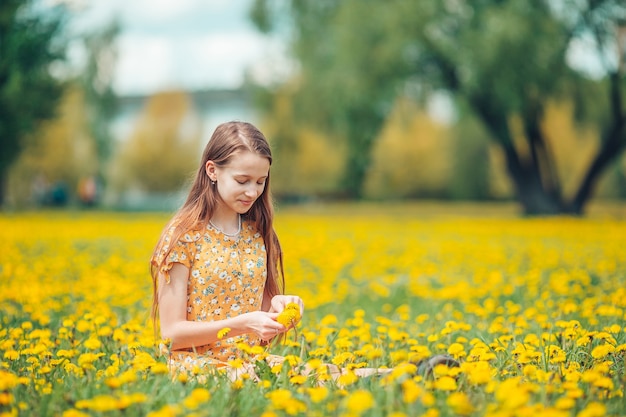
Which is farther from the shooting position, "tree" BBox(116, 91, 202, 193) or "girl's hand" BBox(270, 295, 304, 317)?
"tree" BBox(116, 91, 202, 193)

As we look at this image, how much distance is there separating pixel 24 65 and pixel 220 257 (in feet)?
54.5

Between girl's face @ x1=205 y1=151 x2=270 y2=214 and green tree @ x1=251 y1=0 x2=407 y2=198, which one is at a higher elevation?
green tree @ x1=251 y1=0 x2=407 y2=198

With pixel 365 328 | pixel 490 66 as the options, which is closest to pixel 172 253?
pixel 365 328

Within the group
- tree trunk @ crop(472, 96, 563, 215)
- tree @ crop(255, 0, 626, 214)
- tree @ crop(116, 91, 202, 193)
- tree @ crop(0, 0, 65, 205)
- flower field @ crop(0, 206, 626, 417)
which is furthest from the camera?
tree @ crop(116, 91, 202, 193)

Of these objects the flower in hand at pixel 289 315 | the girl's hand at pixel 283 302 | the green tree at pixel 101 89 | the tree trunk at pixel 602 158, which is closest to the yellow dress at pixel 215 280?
the girl's hand at pixel 283 302

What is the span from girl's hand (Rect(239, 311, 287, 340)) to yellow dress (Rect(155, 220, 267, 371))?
0.26m

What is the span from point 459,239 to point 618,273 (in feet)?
16.9

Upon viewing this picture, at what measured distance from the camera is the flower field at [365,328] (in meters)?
2.18

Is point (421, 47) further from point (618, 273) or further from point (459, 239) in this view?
point (618, 273)

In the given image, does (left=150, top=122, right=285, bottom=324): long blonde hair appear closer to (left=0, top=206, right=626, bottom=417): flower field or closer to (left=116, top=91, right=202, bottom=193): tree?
(left=0, top=206, right=626, bottom=417): flower field

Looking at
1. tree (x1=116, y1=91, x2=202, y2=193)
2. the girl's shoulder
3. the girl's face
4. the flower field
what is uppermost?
tree (x1=116, y1=91, x2=202, y2=193)

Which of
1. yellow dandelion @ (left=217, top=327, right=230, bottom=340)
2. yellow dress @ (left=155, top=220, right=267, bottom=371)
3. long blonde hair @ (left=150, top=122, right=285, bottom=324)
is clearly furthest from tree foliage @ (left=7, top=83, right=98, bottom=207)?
yellow dandelion @ (left=217, top=327, right=230, bottom=340)

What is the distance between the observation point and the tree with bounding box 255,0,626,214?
1664 cm

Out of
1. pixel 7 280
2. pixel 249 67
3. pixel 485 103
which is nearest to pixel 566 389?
pixel 7 280
